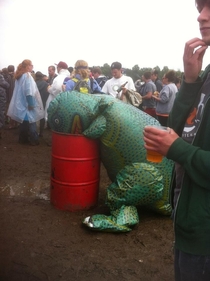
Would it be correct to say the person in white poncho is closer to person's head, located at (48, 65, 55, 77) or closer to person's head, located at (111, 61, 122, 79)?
person's head, located at (111, 61, 122, 79)

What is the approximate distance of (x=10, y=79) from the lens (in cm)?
964

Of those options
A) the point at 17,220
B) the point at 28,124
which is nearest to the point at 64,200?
the point at 17,220

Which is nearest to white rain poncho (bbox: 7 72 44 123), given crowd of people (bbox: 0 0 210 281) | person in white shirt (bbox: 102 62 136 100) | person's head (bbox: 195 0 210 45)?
person in white shirt (bbox: 102 62 136 100)

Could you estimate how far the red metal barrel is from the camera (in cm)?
362

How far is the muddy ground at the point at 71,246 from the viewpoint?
2.71 m

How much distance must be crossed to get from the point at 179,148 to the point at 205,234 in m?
0.32

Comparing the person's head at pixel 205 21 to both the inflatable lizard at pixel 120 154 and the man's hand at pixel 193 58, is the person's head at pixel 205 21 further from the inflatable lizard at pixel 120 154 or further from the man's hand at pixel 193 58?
the inflatable lizard at pixel 120 154

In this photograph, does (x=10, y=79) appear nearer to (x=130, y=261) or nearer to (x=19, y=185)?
(x=19, y=185)

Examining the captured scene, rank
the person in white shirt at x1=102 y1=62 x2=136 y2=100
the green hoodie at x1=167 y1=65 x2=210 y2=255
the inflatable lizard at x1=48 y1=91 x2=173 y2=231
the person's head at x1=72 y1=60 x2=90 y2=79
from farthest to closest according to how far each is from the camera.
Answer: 1. the person in white shirt at x1=102 y1=62 x2=136 y2=100
2. the person's head at x1=72 y1=60 x2=90 y2=79
3. the inflatable lizard at x1=48 y1=91 x2=173 y2=231
4. the green hoodie at x1=167 y1=65 x2=210 y2=255

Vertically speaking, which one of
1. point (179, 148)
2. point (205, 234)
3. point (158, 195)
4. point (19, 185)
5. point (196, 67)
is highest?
point (196, 67)

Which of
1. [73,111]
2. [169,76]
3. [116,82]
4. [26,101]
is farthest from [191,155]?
[26,101]

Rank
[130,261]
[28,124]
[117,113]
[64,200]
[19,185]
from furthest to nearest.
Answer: [28,124]
[19,185]
[64,200]
[117,113]
[130,261]

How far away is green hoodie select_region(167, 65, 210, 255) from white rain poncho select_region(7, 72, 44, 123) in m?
5.99

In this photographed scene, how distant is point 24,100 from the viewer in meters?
7.07
